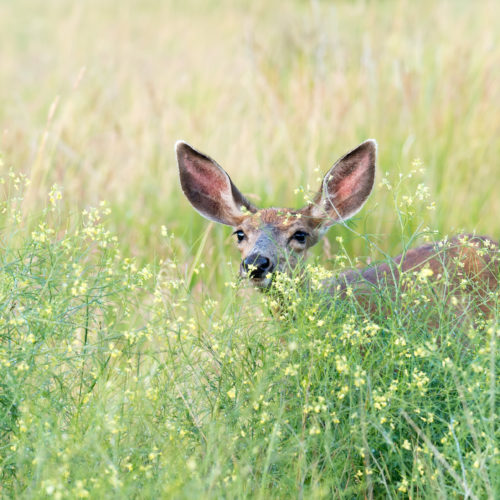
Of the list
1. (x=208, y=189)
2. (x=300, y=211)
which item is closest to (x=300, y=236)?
(x=300, y=211)

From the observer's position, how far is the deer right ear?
5086 millimetres

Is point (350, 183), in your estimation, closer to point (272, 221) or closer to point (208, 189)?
point (272, 221)

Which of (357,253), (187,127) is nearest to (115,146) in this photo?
(187,127)

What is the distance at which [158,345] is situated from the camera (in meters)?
4.55

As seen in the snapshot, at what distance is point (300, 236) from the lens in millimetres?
4902

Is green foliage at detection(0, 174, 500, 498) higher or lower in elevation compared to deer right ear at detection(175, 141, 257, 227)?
lower

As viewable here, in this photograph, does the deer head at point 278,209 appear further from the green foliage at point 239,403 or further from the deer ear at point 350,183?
the green foliage at point 239,403

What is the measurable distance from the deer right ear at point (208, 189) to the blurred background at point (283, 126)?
55cm

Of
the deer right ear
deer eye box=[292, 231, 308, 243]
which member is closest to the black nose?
deer eye box=[292, 231, 308, 243]

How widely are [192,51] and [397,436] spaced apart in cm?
1004

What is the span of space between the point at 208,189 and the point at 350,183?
0.81 metres

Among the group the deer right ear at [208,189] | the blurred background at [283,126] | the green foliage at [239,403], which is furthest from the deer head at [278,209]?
the green foliage at [239,403]

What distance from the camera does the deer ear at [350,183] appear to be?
4852 mm

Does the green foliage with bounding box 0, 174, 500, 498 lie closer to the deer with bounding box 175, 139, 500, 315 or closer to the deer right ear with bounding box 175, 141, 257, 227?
the deer with bounding box 175, 139, 500, 315
